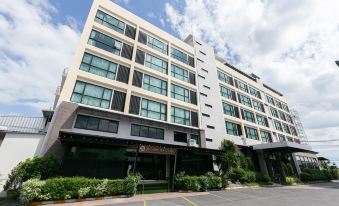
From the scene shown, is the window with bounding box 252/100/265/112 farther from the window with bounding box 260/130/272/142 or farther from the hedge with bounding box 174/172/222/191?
the hedge with bounding box 174/172/222/191

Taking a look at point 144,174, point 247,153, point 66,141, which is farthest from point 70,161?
point 247,153

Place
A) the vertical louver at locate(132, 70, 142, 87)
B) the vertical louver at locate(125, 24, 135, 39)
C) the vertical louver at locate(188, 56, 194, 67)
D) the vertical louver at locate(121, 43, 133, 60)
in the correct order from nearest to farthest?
the vertical louver at locate(132, 70, 142, 87) < the vertical louver at locate(121, 43, 133, 60) < the vertical louver at locate(125, 24, 135, 39) < the vertical louver at locate(188, 56, 194, 67)

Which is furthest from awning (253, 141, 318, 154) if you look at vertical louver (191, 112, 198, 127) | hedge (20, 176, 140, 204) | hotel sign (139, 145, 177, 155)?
hedge (20, 176, 140, 204)

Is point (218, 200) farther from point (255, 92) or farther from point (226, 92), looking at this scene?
point (255, 92)

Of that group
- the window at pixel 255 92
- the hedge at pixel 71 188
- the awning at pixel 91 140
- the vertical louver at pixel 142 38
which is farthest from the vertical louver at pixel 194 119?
the window at pixel 255 92

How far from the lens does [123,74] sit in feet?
68.9

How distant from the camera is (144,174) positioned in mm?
18938

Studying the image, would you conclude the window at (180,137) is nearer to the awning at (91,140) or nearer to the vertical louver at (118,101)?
the awning at (91,140)

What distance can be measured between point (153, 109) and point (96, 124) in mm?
6925

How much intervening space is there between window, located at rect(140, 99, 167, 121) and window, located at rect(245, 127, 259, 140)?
18263 millimetres

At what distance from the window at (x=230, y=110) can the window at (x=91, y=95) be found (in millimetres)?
20617

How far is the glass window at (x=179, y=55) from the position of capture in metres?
28.4

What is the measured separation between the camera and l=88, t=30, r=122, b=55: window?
20.2 meters

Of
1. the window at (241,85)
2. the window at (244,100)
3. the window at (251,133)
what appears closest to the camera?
the window at (251,133)
